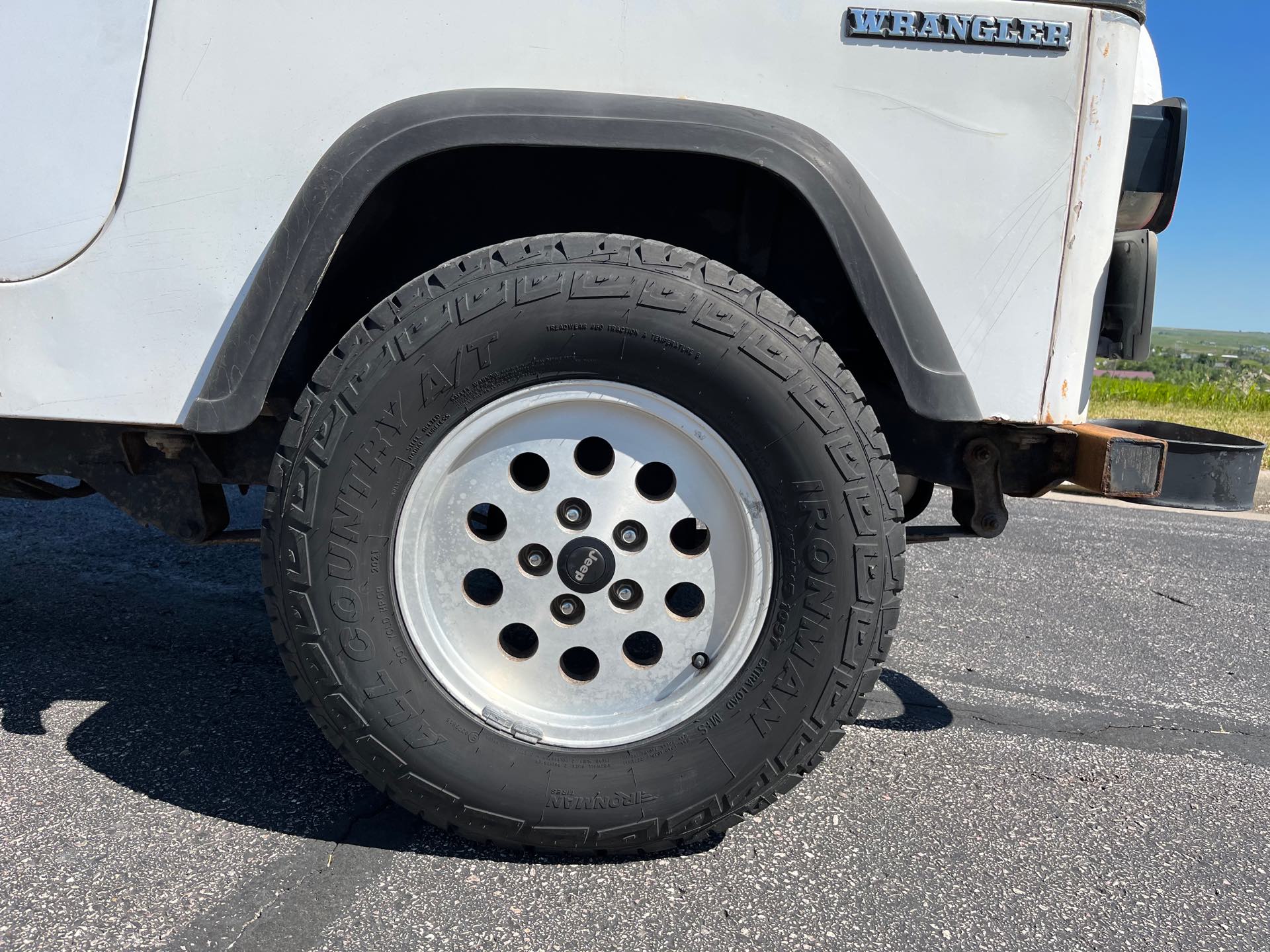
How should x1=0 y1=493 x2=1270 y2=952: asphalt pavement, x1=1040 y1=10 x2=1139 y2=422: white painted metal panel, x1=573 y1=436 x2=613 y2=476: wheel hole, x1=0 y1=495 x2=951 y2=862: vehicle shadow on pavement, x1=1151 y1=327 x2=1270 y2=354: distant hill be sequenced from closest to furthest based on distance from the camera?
x1=0 y1=493 x2=1270 y2=952: asphalt pavement, x1=1040 y1=10 x2=1139 y2=422: white painted metal panel, x1=573 y1=436 x2=613 y2=476: wheel hole, x1=0 y1=495 x2=951 y2=862: vehicle shadow on pavement, x1=1151 y1=327 x2=1270 y2=354: distant hill

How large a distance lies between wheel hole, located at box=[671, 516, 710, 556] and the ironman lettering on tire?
0.02m

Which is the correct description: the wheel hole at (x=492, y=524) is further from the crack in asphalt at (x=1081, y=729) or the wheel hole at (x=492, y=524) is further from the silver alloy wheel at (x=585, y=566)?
the crack in asphalt at (x=1081, y=729)

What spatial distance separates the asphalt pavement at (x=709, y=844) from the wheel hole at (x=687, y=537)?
62 cm

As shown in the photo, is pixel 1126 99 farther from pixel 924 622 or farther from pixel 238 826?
pixel 238 826

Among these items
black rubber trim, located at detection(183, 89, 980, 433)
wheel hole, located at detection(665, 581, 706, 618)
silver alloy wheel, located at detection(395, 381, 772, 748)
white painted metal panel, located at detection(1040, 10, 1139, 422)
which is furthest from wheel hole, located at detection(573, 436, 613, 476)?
white painted metal panel, located at detection(1040, 10, 1139, 422)

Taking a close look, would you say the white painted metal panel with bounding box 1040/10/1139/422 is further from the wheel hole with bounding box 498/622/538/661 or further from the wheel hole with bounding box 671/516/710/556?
the wheel hole with bounding box 498/622/538/661

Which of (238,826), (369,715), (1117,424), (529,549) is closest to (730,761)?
(529,549)

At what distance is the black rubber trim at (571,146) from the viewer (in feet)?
5.42

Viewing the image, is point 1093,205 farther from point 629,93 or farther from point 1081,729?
point 1081,729

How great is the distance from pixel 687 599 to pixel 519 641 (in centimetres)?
38

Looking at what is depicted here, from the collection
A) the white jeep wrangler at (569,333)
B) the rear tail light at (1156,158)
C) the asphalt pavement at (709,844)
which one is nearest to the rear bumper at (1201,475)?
the white jeep wrangler at (569,333)

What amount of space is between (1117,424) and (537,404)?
1.59 meters

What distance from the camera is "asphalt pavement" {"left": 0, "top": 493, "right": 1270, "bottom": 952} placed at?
5.16 ft

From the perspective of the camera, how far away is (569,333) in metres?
1.63
